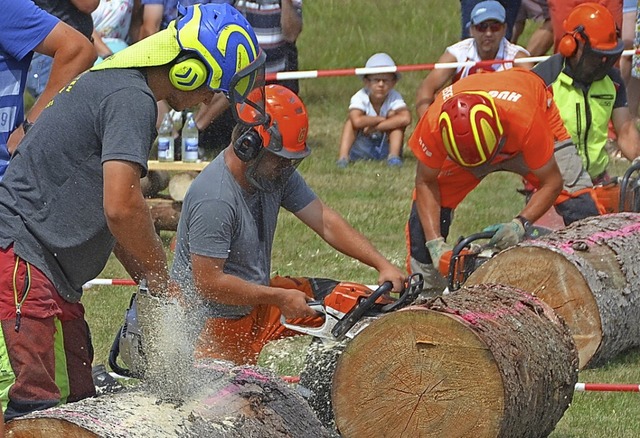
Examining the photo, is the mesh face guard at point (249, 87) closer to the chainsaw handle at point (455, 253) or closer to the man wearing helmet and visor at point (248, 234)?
the man wearing helmet and visor at point (248, 234)

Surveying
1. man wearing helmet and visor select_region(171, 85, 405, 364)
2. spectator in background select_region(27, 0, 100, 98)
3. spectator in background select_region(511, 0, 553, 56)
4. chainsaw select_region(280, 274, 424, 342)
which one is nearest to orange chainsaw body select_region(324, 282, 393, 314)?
chainsaw select_region(280, 274, 424, 342)

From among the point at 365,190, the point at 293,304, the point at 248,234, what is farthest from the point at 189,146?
the point at 293,304

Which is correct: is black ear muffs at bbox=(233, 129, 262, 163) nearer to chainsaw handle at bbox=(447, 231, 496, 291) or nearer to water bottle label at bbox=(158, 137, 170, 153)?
chainsaw handle at bbox=(447, 231, 496, 291)

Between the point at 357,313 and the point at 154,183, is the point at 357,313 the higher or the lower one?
the higher one

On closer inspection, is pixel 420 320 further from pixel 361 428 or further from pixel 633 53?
pixel 633 53

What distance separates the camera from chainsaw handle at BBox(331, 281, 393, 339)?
5.20 m

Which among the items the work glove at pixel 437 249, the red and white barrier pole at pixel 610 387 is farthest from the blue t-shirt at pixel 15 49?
the red and white barrier pole at pixel 610 387

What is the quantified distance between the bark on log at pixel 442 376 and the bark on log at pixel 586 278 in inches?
48.2

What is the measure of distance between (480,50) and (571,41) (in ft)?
11.2

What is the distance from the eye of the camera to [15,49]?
563cm

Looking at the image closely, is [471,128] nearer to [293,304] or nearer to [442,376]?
[293,304]

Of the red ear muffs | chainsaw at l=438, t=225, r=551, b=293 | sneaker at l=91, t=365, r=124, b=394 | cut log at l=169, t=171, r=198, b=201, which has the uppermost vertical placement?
the red ear muffs

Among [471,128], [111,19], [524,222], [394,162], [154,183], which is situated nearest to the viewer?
[471,128]

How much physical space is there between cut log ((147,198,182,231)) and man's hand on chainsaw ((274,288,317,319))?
437 cm
